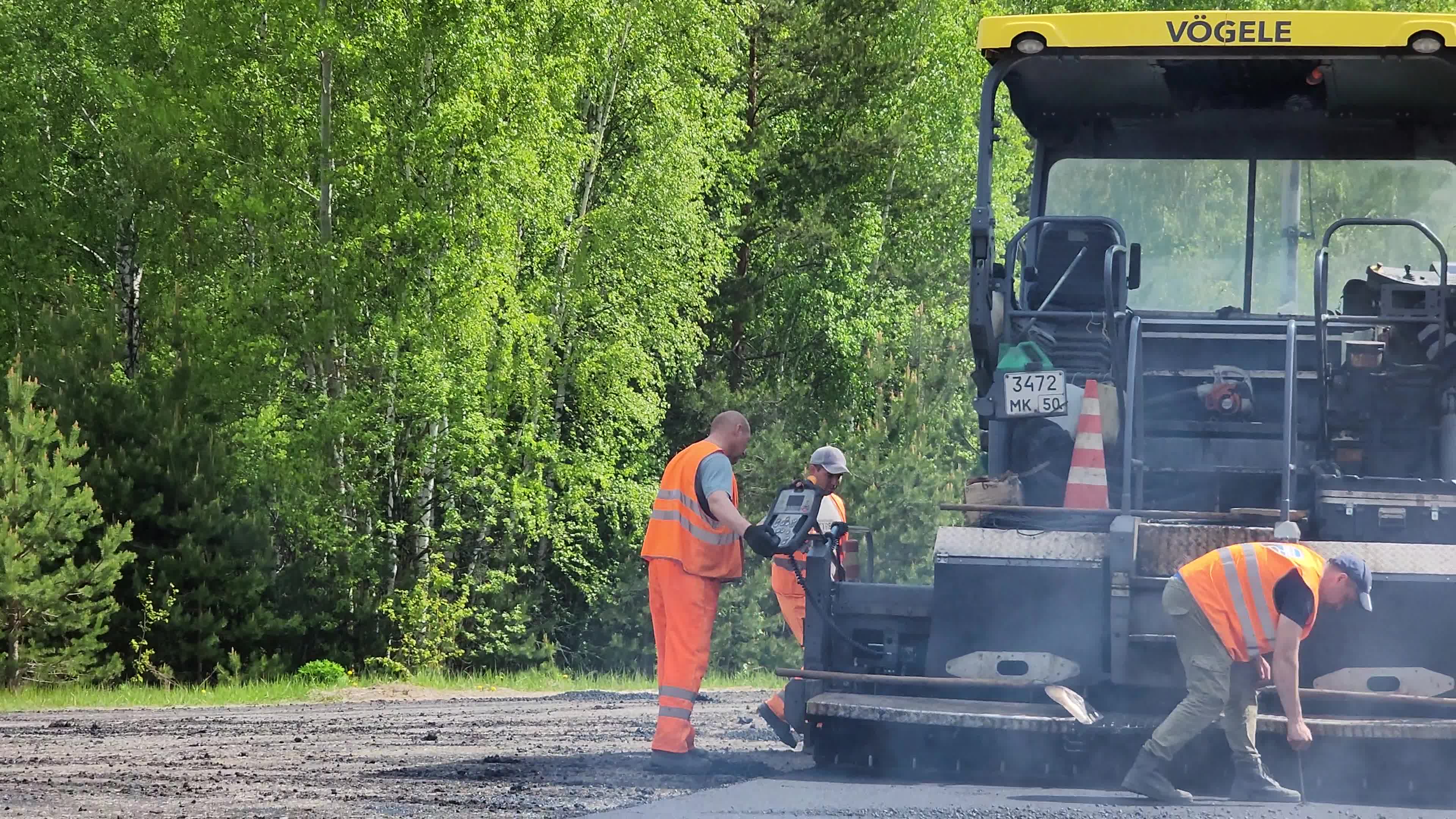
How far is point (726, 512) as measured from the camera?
816 centimetres

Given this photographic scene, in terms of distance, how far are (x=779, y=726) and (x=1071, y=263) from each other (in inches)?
105

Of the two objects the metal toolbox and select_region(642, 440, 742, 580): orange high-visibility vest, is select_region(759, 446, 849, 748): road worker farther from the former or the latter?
the metal toolbox

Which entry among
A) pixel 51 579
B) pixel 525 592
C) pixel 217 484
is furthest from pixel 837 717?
pixel 525 592

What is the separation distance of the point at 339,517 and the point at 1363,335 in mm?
13154

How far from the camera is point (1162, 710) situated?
7.53 metres

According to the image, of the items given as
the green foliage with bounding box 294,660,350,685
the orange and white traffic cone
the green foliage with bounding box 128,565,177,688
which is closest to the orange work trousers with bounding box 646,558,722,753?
the orange and white traffic cone

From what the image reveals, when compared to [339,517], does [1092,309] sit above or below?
above

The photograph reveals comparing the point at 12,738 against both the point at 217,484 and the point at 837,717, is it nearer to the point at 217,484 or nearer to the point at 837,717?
the point at 837,717

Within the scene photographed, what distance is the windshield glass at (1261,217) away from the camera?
8781 mm

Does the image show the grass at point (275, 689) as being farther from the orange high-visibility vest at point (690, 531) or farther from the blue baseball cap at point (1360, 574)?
the blue baseball cap at point (1360, 574)

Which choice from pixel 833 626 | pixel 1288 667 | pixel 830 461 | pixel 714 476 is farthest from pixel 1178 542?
pixel 830 461

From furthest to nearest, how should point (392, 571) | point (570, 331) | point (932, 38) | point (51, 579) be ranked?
point (932, 38) < point (570, 331) < point (392, 571) < point (51, 579)

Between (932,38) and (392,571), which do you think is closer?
(392,571)

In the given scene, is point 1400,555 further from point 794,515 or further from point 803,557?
point 803,557
